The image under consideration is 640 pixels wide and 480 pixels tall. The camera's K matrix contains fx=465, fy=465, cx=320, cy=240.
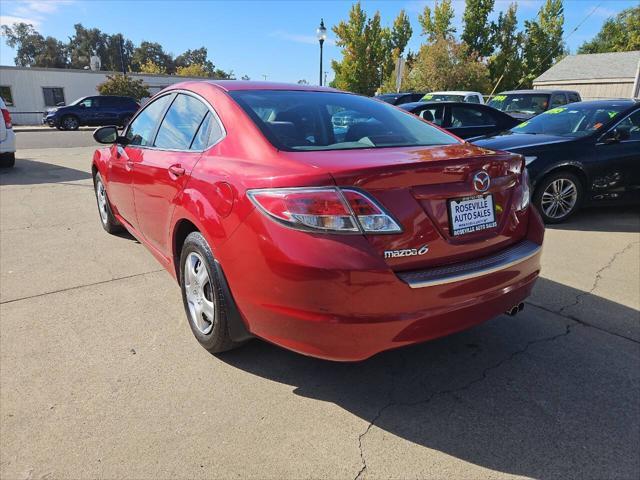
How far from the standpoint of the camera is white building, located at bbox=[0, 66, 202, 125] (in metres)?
33.6

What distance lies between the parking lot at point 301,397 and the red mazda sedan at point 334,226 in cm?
42

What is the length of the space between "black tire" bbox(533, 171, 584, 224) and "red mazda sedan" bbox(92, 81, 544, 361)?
360cm

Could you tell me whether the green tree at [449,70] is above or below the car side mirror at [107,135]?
above

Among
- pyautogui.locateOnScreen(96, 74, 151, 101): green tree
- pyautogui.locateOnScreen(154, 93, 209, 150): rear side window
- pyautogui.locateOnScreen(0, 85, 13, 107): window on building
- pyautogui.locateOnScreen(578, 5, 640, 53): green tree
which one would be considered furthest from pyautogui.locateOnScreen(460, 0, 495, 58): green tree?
pyautogui.locateOnScreen(154, 93, 209, 150): rear side window

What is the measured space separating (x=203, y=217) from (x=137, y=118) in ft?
7.21

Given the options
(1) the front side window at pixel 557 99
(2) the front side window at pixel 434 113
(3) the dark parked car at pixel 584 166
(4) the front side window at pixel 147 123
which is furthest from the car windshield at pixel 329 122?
(1) the front side window at pixel 557 99

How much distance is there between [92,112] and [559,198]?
84.2 ft

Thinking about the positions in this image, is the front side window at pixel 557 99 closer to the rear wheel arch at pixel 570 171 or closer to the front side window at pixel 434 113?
the front side window at pixel 434 113

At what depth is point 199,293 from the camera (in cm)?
288

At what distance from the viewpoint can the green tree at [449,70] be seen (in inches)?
1437

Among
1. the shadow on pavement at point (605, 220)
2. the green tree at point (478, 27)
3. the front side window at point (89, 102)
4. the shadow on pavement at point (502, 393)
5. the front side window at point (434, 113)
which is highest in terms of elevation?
the green tree at point (478, 27)

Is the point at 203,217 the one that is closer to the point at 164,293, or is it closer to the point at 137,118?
the point at 164,293

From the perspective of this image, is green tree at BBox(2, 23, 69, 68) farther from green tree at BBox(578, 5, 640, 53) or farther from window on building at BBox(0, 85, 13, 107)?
green tree at BBox(578, 5, 640, 53)

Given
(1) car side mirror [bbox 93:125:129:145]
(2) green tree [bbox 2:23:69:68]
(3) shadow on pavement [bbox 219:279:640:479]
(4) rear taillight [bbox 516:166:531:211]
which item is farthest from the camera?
(2) green tree [bbox 2:23:69:68]
